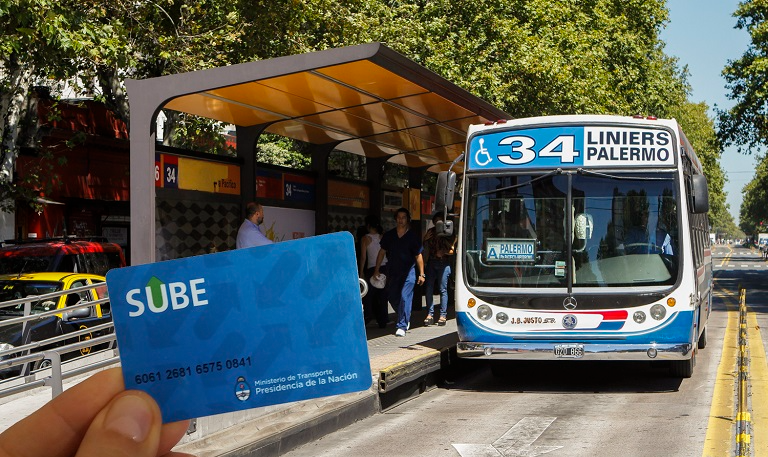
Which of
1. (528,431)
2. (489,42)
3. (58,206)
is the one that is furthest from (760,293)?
(528,431)

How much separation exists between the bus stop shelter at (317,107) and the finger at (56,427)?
30.1 ft

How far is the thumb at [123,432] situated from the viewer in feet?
4.36

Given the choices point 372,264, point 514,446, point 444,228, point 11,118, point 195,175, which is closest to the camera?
point 514,446

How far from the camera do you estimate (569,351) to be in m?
11.1

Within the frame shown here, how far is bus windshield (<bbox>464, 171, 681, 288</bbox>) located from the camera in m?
11.4

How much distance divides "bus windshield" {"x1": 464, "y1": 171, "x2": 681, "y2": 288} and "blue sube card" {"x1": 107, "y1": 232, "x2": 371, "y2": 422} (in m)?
10.2

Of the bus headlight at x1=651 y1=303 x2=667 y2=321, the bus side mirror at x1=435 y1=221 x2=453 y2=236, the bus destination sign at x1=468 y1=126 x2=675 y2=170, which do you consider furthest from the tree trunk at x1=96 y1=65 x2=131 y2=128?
the bus headlight at x1=651 y1=303 x2=667 y2=321

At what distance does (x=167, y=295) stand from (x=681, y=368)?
1123 cm

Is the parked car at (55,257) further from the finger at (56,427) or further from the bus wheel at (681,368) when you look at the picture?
the finger at (56,427)

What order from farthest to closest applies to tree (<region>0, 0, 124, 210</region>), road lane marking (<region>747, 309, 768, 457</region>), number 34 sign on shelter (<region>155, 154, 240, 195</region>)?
tree (<region>0, 0, 124, 210</region>), number 34 sign on shelter (<region>155, 154, 240, 195</region>), road lane marking (<region>747, 309, 768, 457</region>)

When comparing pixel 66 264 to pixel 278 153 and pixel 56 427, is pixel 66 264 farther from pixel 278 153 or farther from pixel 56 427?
pixel 278 153

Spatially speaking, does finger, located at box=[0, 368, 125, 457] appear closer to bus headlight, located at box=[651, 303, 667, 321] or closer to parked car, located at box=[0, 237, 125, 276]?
bus headlight, located at box=[651, 303, 667, 321]

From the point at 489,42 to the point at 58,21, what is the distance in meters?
18.4

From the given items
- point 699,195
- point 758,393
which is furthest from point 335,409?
point 699,195
